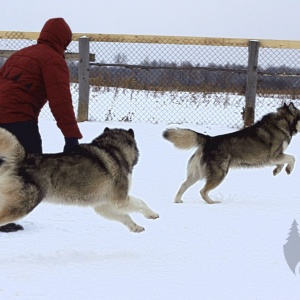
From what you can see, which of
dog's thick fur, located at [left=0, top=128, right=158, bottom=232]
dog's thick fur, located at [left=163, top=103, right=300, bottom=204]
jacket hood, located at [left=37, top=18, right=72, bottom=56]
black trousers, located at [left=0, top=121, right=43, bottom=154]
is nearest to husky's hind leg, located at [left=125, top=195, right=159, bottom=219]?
dog's thick fur, located at [left=0, top=128, right=158, bottom=232]

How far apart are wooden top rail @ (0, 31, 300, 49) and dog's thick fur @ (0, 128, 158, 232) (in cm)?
586

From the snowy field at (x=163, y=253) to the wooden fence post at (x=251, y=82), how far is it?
3.72 meters

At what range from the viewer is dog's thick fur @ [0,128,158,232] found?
11.9ft

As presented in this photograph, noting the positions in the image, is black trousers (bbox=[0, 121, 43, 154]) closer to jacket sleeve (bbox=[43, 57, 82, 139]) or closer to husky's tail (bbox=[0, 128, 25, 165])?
jacket sleeve (bbox=[43, 57, 82, 139])

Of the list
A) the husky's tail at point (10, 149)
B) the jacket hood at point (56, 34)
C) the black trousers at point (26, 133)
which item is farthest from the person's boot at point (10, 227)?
the jacket hood at point (56, 34)

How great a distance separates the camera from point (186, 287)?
3238 mm

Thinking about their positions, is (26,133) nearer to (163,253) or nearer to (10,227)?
(10,227)

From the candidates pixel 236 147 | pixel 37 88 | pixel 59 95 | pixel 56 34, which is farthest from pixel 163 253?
pixel 236 147

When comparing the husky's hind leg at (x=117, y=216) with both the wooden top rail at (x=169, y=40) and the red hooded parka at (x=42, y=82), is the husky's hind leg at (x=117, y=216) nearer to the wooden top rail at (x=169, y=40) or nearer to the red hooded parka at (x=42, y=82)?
the red hooded parka at (x=42, y=82)

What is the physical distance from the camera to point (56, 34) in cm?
444

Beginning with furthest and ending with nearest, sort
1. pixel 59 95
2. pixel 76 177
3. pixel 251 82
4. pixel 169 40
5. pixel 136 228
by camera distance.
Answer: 1. pixel 169 40
2. pixel 251 82
3. pixel 136 228
4. pixel 59 95
5. pixel 76 177

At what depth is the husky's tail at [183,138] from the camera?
600 centimetres

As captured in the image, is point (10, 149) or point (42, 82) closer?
point (10, 149)

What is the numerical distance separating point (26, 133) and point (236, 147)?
8.86ft
